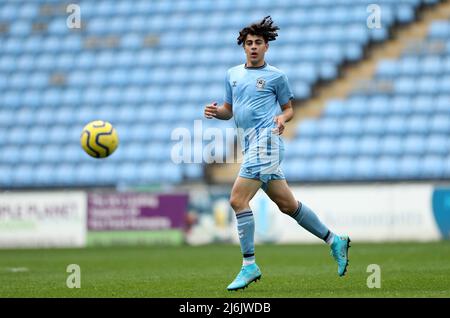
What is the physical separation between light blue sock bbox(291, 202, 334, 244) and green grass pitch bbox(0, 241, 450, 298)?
0.44 metres

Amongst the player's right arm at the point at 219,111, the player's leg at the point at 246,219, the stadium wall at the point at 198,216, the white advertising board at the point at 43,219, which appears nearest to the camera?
the player's leg at the point at 246,219

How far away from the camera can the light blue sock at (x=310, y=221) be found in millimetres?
8508

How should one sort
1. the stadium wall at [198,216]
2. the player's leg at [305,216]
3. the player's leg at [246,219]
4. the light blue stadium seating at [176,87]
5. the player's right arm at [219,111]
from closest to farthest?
the player's leg at [246,219] < the player's leg at [305,216] < the player's right arm at [219,111] < the stadium wall at [198,216] < the light blue stadium seating at [176,87]

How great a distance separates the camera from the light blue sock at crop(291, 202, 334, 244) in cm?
851

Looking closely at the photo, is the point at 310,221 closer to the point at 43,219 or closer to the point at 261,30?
the point at 261,30

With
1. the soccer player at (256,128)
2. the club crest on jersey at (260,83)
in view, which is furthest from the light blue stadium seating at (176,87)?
the club crest on jersey at (260,83)

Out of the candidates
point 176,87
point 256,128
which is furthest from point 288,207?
point 176,87

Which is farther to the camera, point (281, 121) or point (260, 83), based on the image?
point (260, 83)

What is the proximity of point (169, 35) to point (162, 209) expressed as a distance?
307 inches

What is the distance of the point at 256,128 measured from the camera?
824cm

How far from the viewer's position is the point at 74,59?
25219mm

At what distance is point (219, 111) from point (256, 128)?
19.5 inches

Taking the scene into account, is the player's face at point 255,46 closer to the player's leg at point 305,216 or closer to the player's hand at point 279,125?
the player's hand at point 279,125

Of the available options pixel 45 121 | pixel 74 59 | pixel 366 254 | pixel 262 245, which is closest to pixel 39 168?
pixel 45 121
